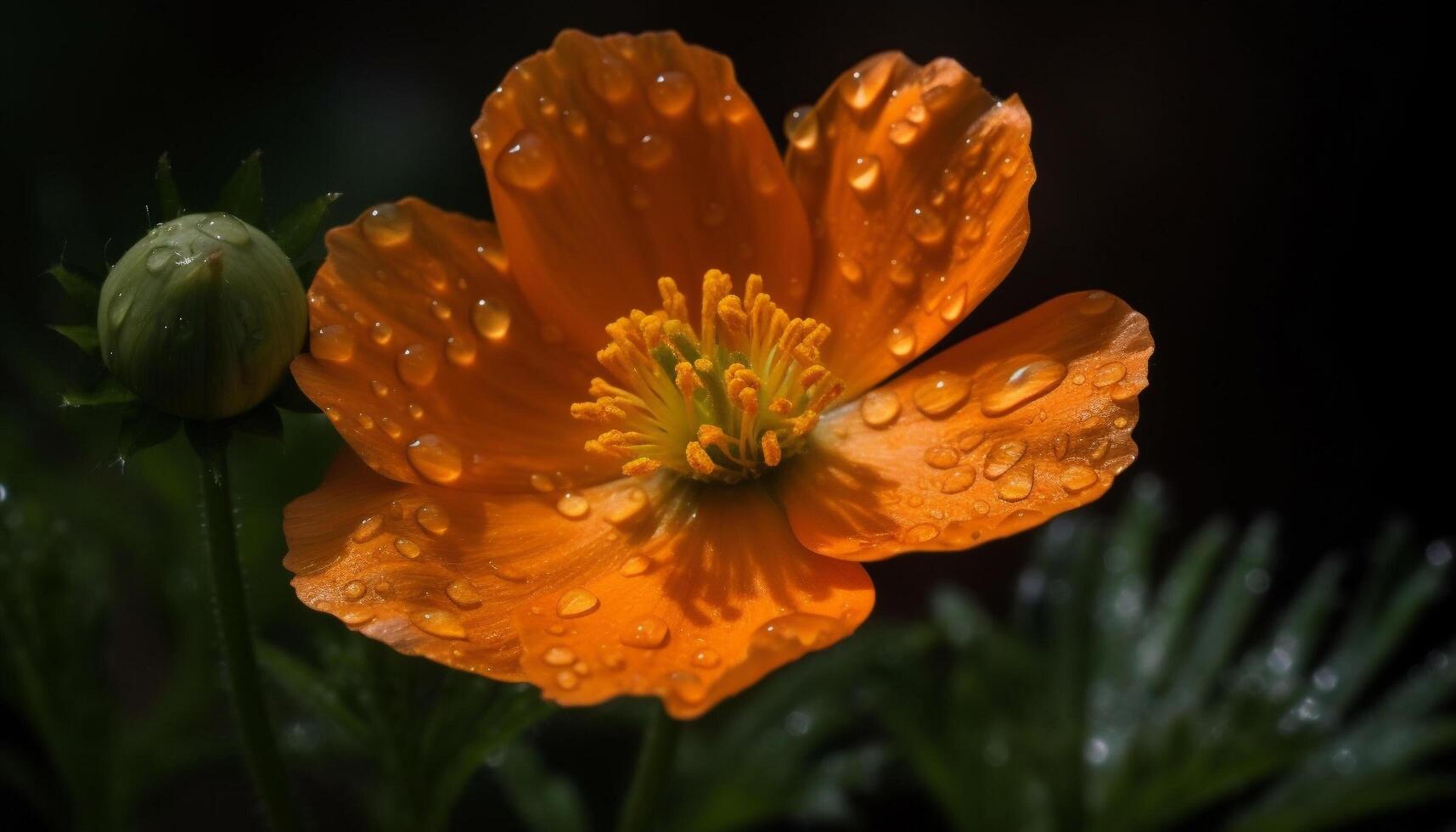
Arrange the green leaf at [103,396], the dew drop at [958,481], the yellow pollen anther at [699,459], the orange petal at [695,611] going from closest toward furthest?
the orange petal at [695,611], the green leaf at [103,396], the dew drop at [958,481], the yellow pollen anther at [699,459]

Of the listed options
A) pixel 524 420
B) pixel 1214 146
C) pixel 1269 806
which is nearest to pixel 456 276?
pixel 524 420

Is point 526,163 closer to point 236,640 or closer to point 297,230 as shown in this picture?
point 297,230

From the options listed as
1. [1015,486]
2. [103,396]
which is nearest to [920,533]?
[1015,486]

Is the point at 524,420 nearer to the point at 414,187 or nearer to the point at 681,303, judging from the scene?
the point at 681,303

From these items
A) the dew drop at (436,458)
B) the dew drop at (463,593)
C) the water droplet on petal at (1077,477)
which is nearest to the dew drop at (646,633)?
the dew drop at (463,593)

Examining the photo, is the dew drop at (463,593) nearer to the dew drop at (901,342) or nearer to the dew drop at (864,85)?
the dew drop at (901,342)

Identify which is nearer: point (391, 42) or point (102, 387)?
point (102, 387)
